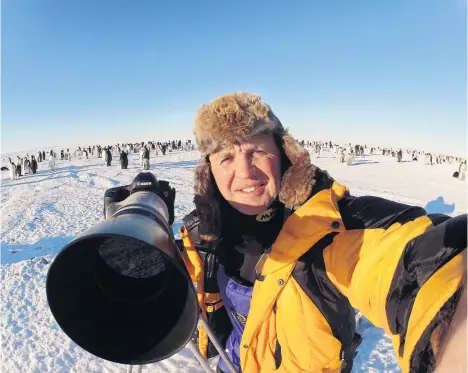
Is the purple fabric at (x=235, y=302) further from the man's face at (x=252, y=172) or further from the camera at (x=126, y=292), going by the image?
the camera at (x=126, y=292)

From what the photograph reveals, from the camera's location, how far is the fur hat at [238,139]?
164cm

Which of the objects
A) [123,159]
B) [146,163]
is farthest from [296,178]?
[123,159]

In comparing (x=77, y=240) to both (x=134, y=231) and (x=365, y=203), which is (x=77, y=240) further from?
(x=365, y=203)

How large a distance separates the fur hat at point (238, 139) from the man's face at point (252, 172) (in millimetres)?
51

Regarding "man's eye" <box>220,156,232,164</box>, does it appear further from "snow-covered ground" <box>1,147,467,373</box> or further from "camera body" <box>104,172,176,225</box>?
"snow-covered ground" <box>1,147,467,373</box>

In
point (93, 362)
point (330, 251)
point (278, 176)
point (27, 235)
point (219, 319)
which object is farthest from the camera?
point (27, 235)

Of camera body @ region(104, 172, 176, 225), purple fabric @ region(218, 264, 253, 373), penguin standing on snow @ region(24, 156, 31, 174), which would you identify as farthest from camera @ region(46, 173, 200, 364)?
penguin standing on snow @ region(24, 156, 31, 174)

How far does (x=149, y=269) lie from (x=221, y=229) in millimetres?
718

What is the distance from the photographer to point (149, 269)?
1.21 metres

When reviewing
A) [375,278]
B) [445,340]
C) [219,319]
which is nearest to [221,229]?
[219,319]

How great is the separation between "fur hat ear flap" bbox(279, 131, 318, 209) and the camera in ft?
2.29

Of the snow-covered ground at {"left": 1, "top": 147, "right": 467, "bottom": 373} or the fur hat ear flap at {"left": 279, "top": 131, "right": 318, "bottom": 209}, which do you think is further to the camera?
the snow-covered ground at {"left": 1, "top": 147, "right": 467, "bottom": 373}

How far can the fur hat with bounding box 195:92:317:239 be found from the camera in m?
1.64

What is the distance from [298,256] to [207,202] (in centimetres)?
68
